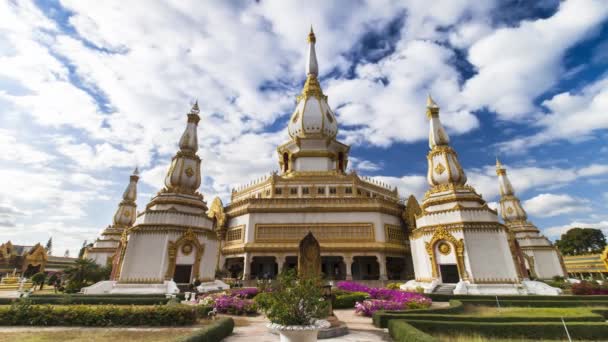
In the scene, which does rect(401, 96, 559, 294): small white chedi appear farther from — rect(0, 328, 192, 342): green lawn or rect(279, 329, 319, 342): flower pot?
rect(0, 328, 192, 342): green lawn

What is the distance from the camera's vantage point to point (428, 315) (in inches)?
503

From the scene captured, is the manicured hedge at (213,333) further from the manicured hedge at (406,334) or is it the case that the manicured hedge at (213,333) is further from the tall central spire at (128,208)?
the tall central spire at (128,208)

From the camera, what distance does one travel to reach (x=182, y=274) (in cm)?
2648

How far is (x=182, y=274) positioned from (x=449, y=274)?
23.5 metres

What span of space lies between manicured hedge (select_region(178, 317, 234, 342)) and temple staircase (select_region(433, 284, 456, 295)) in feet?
62.2

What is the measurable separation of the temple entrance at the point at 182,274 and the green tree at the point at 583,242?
83.9m

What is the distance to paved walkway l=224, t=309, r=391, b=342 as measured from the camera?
35.1 feet

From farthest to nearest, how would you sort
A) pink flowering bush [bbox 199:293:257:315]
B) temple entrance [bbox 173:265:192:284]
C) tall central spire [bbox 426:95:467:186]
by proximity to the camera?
tall central spire [bbox 426:95:467:186], temple entrance [bbox 173:265:192:284], pink flowering bush [bbox 199:293:257:315]

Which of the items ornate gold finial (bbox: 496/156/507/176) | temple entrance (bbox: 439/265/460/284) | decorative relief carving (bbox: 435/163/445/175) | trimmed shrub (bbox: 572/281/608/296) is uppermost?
ornate gold finial (bbox: 496/156/507/176)

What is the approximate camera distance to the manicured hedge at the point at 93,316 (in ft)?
40.5

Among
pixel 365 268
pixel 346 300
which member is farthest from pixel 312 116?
pixel 346 300

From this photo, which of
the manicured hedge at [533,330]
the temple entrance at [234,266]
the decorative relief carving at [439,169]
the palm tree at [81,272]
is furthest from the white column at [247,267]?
the manicured hedge at [533,330]

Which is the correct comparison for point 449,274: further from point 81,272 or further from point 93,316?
point 81,272

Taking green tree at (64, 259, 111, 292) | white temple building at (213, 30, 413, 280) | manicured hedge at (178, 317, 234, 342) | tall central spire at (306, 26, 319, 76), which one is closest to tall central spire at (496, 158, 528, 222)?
white temple building at (213, 30, 413, 280)
